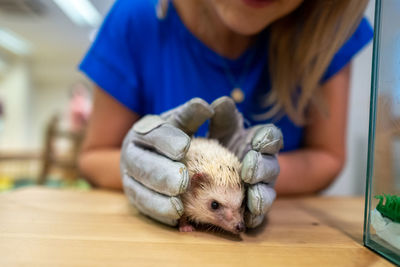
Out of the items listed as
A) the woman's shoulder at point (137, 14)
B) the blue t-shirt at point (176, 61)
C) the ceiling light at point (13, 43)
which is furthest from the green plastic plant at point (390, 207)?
the ceiling light at point (13, 43)

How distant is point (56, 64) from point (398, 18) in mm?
7567

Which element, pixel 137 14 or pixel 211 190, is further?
pixel 137 14

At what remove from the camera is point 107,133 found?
102 centimetres

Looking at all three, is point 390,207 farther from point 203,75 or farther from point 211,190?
point 203,75

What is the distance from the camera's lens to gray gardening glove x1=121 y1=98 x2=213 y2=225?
499 mm

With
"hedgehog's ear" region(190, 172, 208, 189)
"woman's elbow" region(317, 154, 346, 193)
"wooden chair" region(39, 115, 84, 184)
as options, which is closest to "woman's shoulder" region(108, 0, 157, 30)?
"hedgehog's ear" region(190, 172, 208, 189)

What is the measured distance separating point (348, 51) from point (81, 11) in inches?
151

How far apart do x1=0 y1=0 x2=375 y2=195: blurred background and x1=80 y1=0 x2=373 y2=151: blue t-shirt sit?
0.60 feet

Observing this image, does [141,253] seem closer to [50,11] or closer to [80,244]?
[80,244]

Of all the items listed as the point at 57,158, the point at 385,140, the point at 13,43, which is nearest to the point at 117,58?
the point at 385,140

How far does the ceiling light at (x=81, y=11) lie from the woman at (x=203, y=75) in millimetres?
3023

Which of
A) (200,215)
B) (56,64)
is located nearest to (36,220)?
(200,215)

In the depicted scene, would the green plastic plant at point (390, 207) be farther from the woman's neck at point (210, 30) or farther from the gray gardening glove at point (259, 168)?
the woman's neck at point (210, 30)

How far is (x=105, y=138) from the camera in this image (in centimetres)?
103
